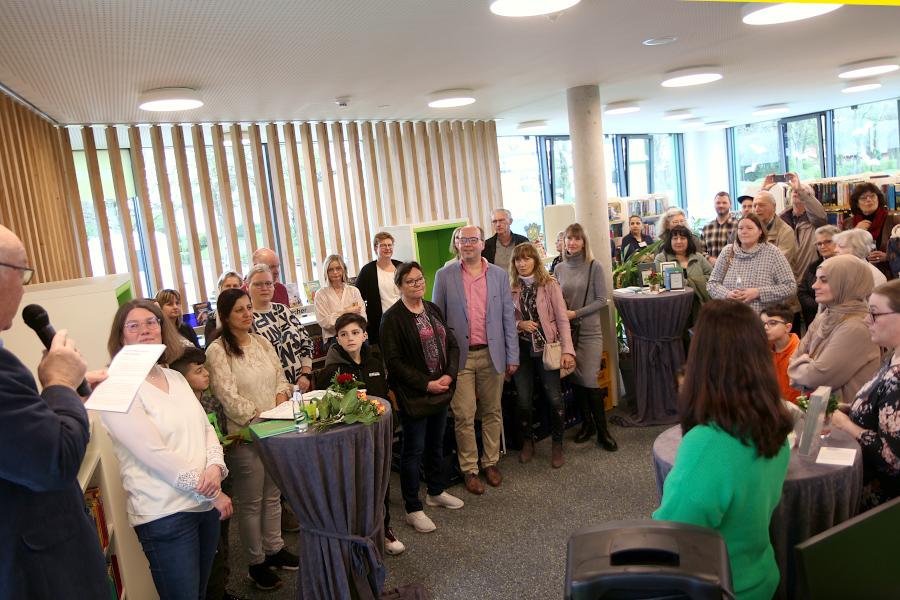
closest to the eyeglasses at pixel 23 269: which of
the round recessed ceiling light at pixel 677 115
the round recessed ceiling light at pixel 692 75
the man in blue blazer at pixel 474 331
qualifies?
the man in blue blazer at pixel 474 331

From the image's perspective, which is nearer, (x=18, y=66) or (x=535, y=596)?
(x=535, y=596)

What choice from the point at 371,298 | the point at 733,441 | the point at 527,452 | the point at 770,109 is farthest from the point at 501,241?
the point at 770,109

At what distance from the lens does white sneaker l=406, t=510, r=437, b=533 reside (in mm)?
4211

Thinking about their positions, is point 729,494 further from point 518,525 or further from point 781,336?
point 518,525

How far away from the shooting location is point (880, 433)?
2541 millimetres

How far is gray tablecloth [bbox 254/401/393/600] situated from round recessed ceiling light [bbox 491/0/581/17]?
207 centimetres

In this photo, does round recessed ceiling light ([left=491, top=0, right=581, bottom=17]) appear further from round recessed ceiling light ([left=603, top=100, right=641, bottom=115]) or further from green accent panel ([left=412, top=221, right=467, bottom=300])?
round recessed ceiling light ([left=603, top=100, right=641, bottom=115])

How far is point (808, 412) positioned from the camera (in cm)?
260

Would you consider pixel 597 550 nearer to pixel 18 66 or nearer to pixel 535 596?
pixel 535 596

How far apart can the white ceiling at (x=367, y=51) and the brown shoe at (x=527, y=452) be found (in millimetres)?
2875

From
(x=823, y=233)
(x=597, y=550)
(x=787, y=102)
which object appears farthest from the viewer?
(x=787, y=102)

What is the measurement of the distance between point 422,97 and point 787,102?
298 inches

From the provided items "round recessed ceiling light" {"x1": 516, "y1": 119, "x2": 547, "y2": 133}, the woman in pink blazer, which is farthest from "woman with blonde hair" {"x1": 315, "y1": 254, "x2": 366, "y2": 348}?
"round recessed ceiling light" {"x1": 516, "y1": 119, "x2": 547, "y2": 133}

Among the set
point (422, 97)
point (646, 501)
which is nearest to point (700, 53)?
point (422, 97)
